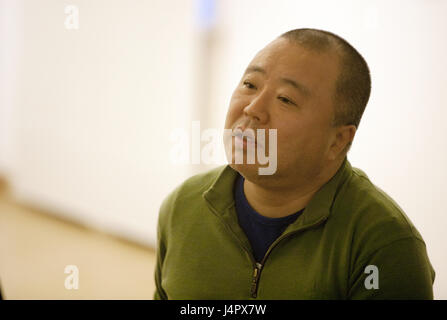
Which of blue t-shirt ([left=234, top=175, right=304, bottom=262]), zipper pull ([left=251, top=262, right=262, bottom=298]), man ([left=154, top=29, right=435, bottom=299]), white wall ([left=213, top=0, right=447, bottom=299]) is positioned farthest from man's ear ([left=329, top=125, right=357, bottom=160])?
white wall ([left=213, top=0, right=447, bottom=299])

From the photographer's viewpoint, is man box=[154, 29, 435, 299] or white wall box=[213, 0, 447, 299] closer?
man box=[154, 29, 435, 299]

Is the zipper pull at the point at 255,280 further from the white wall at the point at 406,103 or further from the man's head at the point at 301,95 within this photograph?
the white wall at the point at 406,103

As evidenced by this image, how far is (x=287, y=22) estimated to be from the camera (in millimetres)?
1987

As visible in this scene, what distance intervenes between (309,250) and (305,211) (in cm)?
7

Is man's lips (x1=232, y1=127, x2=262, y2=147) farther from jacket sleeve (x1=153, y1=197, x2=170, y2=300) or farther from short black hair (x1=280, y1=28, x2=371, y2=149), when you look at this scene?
jacket sleeve (x1=153, y1=197, x2=170, y2=300)

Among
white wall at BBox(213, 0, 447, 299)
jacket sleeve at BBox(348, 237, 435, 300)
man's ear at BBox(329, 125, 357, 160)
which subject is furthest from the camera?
white wall at BBox(213, 0, 447, 299)

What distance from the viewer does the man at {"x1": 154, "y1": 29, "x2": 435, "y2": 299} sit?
0.90 m

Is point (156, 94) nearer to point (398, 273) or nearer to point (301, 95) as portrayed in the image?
point (301, 95)

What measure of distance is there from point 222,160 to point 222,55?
0.50m

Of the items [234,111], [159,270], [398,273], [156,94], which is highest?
[234,111]

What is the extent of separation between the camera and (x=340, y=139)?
1007mm

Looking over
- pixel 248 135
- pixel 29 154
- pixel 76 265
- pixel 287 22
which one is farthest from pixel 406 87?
pixel 29 154

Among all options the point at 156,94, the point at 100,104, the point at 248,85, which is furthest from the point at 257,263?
the point at 100,104
